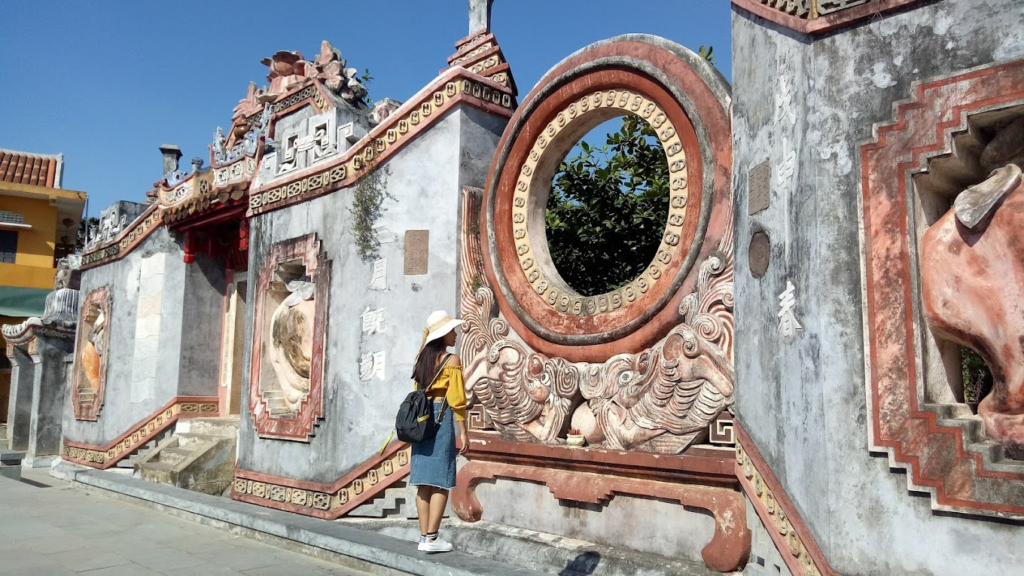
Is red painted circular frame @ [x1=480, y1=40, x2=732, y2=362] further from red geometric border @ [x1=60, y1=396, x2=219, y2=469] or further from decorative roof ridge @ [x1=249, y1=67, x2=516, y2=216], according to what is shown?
red geometric border @ [x1=60, y1=396, x2=219, y2=469]

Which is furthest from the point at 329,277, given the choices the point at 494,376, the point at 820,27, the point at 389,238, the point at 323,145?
the point at 820,27

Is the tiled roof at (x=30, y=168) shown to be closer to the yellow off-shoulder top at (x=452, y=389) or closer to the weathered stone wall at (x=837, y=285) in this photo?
the yellow off-shoulder top at (x=452, y=389)

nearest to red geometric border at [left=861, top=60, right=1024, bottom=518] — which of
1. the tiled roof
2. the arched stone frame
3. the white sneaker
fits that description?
the white sneaker

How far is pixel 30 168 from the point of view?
22.2 metres

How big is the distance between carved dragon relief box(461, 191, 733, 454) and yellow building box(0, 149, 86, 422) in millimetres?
17838

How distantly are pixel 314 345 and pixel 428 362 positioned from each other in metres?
3.01

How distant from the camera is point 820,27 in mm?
3865

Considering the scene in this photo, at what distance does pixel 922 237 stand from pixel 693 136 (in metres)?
1.92

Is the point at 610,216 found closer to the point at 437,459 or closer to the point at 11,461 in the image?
the point at 437,459

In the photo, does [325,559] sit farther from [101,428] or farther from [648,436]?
[101,428]

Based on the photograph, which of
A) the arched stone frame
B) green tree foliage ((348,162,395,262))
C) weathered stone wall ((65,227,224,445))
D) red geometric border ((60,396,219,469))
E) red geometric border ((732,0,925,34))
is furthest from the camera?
the arched stone frame

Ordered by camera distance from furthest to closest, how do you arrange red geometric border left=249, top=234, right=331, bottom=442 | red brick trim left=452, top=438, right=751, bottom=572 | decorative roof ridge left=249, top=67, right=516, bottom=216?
1. red geometric border left=249, top=234, right=331, bottom=442
2. decorative roof ridge left=249, top=67, right=516, bottom=216
3. red brick trim left=452, top=438, right=751, bottom=572

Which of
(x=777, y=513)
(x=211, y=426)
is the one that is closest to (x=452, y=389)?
(x=777, y=513)

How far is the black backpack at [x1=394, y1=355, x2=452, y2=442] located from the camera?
4.58 m
